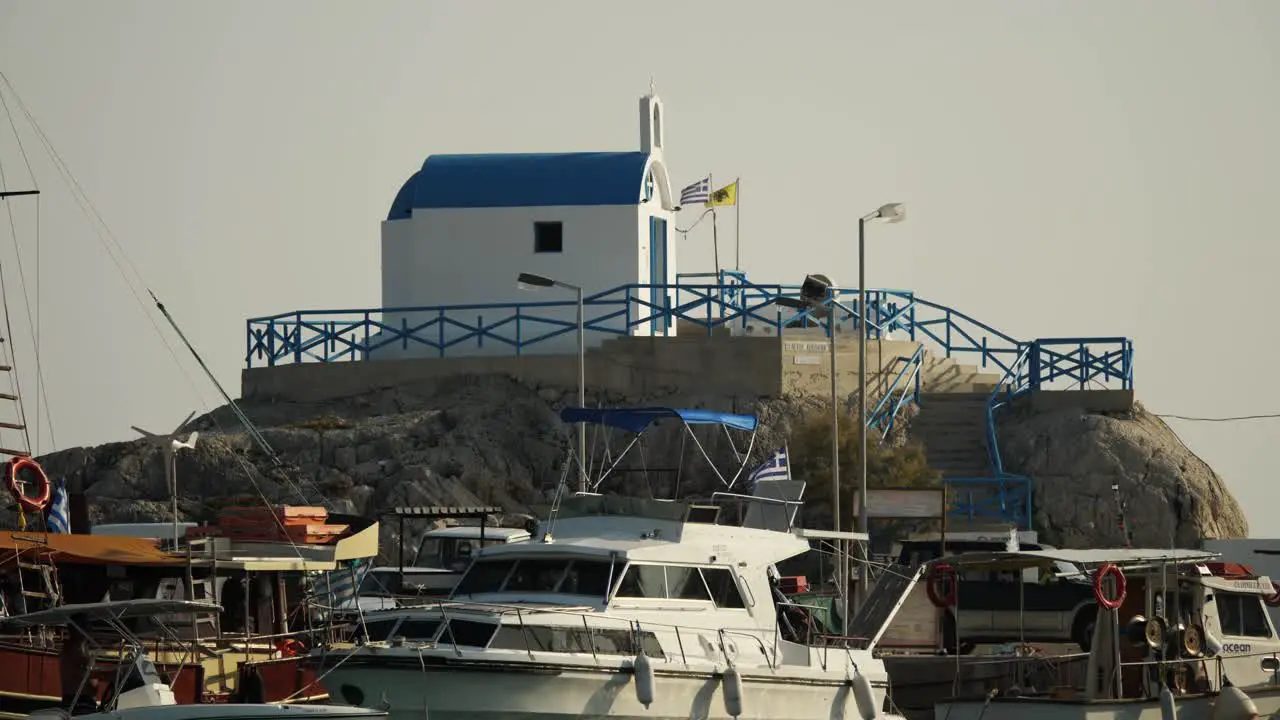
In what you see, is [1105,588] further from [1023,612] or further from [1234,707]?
[1023,612]

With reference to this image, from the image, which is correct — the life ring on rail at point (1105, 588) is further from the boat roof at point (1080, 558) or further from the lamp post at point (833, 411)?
the lamp post at point (833, 411)

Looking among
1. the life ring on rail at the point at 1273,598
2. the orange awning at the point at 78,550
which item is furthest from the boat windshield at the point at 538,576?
the life ring on rail at the point at 1273,598

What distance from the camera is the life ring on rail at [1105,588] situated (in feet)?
96.6

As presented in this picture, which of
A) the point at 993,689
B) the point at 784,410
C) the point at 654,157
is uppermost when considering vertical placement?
the point at 654,157

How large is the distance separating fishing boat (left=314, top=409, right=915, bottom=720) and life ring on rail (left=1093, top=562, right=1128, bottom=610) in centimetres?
271

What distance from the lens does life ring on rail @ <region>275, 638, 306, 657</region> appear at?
104 ft

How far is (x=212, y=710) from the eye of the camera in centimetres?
2484

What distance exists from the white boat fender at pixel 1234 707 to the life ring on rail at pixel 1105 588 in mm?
1651

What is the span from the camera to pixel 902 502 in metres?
40.3

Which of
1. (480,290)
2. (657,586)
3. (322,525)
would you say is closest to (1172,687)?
(657,586)

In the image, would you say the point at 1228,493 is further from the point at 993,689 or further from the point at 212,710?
the point at 212,710

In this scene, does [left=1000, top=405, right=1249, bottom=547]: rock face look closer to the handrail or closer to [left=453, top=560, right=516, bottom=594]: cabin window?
the handrail

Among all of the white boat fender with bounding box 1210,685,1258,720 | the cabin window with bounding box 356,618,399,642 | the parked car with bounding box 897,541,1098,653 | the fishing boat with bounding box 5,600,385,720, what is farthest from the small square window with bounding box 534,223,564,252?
the cabin window with bounding box 356,618,399,642

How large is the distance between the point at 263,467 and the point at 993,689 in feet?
75.1
